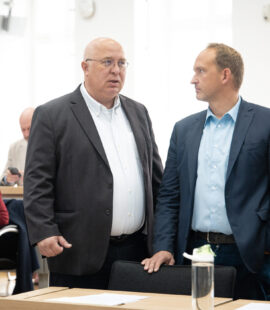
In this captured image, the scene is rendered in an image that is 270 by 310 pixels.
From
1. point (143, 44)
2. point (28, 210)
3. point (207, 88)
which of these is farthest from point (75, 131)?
point (143, 44)

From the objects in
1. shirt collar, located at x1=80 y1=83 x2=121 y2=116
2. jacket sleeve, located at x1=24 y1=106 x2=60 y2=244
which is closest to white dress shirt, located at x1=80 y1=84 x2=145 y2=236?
shirt collar, located at x1=80 y1=83 x2=121 y2=116

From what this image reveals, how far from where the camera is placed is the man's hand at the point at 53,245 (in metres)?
3.05

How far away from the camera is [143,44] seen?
31.1 feet

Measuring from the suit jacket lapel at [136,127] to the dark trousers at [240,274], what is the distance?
1.93 ft

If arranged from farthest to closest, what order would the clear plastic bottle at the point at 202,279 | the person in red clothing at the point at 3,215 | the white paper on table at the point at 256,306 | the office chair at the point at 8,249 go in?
the office chair at the point at 8,249, the person in red clothing at the point at 3,215, the white paper on table at the point at 256,306, the clear plastic bottle at the point at 202,279

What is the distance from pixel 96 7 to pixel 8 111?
2.14 metres

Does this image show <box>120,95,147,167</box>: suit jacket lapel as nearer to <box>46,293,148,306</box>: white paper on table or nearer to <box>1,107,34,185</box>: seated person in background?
Result: <box>46,293,148,306</box>: white paper on table

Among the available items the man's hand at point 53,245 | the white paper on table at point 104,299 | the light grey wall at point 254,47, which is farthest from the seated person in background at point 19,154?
the white paper on table at point 104,299

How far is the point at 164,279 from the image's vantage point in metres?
2.61

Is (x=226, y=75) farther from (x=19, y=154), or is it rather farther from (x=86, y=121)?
(x=19, y=154)

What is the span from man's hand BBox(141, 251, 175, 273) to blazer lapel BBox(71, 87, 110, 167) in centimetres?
53

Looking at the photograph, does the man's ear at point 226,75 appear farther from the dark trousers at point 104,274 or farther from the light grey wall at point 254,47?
the light grey wall at point 254,47

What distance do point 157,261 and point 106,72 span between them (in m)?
1.04

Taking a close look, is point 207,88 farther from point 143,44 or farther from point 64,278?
point 143,44
